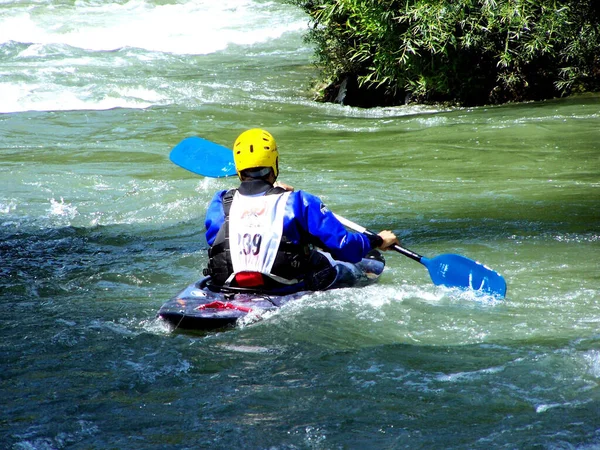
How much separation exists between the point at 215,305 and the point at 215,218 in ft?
1.56

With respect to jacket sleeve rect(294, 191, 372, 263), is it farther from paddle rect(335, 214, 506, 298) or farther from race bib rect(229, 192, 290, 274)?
paddle rect(335, 214, 506, 298)

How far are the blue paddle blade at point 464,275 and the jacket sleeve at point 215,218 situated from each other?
4.17 ft

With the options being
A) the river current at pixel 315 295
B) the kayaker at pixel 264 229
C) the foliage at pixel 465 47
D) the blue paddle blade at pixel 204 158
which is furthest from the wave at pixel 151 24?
the kayaker at pixel 264 229

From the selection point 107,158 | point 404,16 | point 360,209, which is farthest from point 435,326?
point 404,16

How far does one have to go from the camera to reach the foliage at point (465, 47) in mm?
11039

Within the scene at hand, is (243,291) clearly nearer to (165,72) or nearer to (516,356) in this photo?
(516,356)

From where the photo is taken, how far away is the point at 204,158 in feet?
20.0

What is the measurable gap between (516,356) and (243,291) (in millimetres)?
1363

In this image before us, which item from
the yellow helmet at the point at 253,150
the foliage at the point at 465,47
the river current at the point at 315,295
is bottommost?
the river current at the point at 315,295

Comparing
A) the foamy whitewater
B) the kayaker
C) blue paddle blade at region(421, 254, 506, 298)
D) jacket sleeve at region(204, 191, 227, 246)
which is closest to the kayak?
the kayaker

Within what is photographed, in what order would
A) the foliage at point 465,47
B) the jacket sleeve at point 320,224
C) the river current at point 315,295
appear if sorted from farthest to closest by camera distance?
1. the foliage at point 465,47
2. the jacket sleeve at point 320,224
3. the river current at point 315,295

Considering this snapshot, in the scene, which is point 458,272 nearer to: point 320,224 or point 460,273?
point 460,273

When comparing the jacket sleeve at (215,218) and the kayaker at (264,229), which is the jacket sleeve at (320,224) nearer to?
the kayaker at (264,229)

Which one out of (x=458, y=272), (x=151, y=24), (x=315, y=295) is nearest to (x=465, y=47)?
(x=458, y=272)
